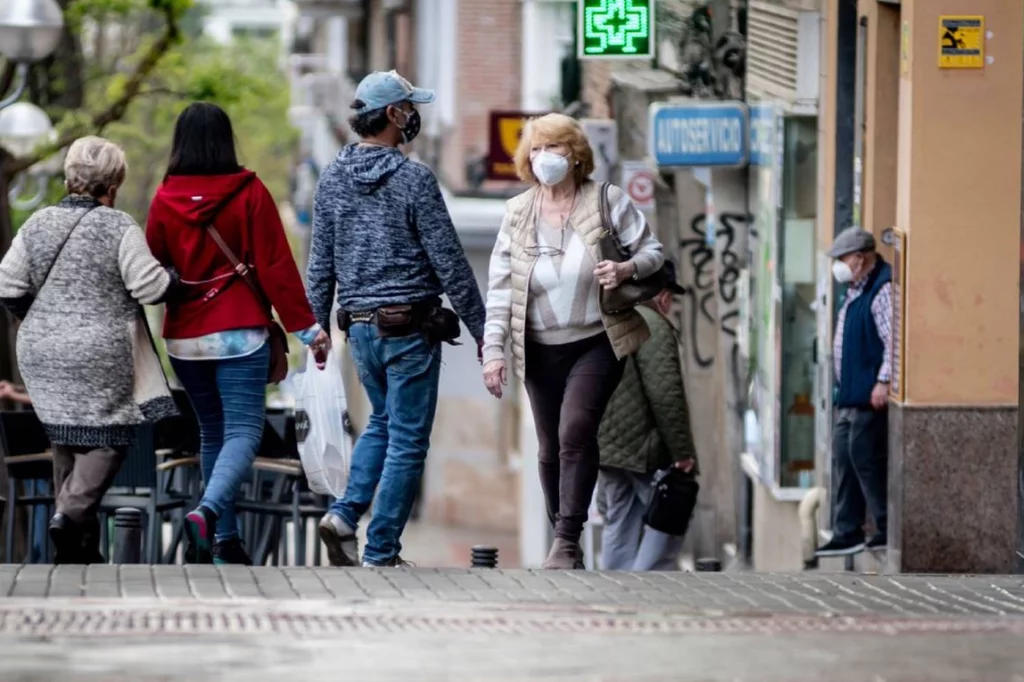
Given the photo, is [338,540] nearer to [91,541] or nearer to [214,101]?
[91,541]

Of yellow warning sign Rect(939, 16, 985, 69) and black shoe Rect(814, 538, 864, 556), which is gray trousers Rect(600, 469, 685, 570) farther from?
yellow warning sign Rect(939, 16, 985, 69)

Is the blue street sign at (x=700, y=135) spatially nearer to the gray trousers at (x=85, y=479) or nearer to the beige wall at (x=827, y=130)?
the beige wall at (x=827, y=130)

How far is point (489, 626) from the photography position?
7578mm

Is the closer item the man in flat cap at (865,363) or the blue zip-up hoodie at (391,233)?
the blue zip-up hoodie at (391,233)

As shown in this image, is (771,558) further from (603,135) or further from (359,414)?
(359,414)

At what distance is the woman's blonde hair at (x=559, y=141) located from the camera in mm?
9289

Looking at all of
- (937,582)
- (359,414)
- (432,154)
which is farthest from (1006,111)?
(359,414)

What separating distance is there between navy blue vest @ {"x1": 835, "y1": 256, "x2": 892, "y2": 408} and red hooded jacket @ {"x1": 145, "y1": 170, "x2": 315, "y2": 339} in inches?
153

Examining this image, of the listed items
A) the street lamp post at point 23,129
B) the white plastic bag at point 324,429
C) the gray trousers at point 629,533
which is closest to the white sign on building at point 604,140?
the street lamp post at point 23,129

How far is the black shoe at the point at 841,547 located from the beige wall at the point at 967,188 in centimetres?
163

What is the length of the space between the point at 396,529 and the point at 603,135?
11.5m

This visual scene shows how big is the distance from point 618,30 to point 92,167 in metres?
8.17

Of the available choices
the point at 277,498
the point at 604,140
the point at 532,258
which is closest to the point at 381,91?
the point at 532,258

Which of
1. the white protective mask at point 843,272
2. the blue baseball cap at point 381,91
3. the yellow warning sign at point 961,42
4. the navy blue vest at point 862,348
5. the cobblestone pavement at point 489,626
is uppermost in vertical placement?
the yellow warning sign at point 961,42
